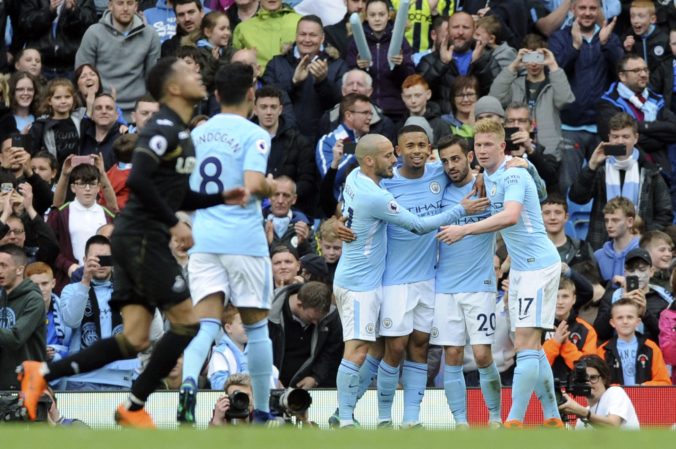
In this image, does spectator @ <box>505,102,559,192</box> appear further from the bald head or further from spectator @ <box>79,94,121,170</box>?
spectator @ <box>79,94,121,170</box>

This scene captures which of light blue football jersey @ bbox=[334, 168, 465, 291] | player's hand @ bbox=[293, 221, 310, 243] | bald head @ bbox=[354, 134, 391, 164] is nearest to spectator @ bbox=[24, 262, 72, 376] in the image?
player's hand @ bbox=[293, 221, 310, 243]

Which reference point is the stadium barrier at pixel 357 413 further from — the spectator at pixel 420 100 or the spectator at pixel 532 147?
the spectator at pixel 420 100

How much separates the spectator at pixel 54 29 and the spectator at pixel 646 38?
6.52 meters

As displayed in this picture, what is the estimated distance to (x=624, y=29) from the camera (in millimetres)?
20031

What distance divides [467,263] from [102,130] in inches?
227

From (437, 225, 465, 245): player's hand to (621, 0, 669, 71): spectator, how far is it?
7.33 metres

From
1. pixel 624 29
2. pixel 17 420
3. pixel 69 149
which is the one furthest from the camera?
pixel 624 29

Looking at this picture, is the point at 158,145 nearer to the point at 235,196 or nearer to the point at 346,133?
the point at 235,196

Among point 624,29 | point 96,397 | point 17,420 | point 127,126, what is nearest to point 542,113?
point 624,29

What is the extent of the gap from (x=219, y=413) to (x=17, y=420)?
158cm

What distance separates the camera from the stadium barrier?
43.4ft

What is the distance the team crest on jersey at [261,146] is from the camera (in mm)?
10844

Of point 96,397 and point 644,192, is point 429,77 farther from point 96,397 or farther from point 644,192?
point 96,397

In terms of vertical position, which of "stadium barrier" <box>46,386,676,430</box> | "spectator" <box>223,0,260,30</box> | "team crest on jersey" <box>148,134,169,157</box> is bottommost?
"stadium barrier" <box>46,386,676,430</box>
